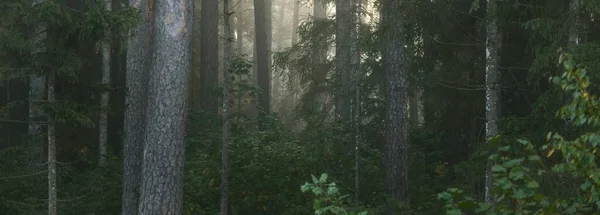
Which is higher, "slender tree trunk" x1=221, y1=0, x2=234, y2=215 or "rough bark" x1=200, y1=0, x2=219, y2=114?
"rough bark" x1=200, y1=0, x2=219, y2=114

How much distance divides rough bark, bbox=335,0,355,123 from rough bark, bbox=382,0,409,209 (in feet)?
5.98

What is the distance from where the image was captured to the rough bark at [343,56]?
17258mm

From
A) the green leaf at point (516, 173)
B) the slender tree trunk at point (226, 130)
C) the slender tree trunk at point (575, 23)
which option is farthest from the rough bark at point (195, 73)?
the green leaf at point (516, 173)

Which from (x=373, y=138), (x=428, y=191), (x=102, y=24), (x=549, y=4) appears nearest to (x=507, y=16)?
(x=549, y=4)

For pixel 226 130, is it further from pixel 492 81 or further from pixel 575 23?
pixel 575 23

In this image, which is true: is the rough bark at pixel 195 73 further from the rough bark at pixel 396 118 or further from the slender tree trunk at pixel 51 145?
the slender tree trunk at pixel 51 145

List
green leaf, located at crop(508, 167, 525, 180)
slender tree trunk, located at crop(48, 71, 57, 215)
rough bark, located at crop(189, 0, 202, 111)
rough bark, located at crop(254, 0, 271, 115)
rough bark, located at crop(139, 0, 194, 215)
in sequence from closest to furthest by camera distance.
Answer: green leaf, located at crop(508, 167, 525, 180) → slender tree trunk, located at crop(48, 71, 57, 215) → rough bark, located at crop(139, 0, 194, 215) → rough bark, located at crop(189, 0, 202, 111) → rough bark, located at crop(254, 0, 271, 115)

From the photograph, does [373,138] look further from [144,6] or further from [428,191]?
[144,6]

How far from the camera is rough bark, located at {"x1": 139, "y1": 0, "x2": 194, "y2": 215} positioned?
12.3m

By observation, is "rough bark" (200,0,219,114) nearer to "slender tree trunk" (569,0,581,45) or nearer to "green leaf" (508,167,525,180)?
"slender tree trunk" (569,0,581,45)

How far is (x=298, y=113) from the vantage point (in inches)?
904

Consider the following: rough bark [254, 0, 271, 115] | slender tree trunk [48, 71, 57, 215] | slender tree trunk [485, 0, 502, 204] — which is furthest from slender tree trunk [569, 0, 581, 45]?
rough bark [254, 0, 271, 115]

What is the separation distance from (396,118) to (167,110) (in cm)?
466

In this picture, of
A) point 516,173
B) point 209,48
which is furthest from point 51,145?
point 209,48
